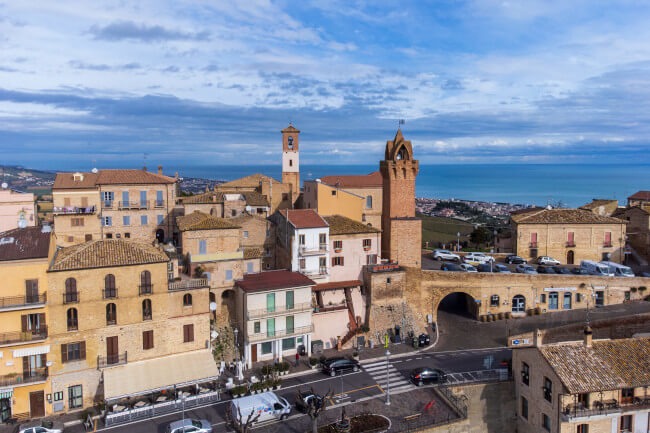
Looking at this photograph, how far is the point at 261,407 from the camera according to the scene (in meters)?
27.3

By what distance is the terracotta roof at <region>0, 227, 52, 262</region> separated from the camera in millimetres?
28047

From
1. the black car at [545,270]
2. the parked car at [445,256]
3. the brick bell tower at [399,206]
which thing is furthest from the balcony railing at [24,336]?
the black car at [545,270]

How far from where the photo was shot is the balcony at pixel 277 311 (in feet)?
111

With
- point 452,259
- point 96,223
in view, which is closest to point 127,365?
point 96,223

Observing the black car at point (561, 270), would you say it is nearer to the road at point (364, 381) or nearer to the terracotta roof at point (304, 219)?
the road at point (364, 381)

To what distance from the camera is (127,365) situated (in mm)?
29922

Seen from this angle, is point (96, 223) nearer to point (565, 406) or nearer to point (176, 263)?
point (176, 263)

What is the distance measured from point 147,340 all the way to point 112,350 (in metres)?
2.00

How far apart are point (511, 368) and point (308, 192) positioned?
23.4m

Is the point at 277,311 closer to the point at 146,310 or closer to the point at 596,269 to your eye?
the point at 146,310

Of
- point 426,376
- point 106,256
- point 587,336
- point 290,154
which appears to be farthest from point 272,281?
point 290,154

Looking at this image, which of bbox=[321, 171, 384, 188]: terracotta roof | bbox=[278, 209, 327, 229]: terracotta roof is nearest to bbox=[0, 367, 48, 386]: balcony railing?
bbox=[278, 209, 327, 229]: terracotta roof

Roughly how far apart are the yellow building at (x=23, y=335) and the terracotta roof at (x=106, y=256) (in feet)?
4.14

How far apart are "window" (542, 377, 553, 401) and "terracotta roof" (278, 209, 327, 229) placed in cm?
1871
